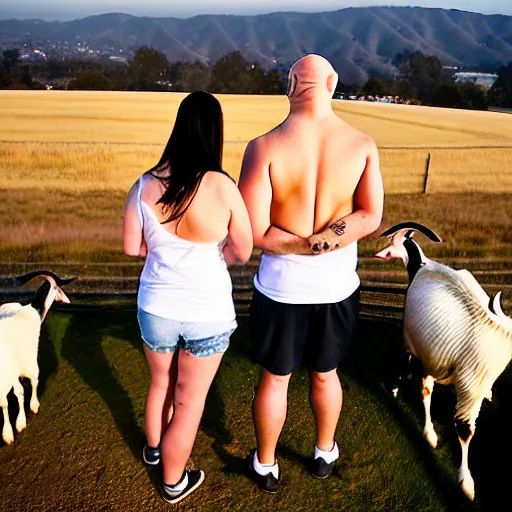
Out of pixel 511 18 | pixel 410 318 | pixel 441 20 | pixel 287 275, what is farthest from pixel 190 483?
pixel 441 20

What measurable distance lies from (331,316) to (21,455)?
6.87ft

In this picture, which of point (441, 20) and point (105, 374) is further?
point (441, 20)

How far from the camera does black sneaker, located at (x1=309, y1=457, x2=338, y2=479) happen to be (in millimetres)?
2801

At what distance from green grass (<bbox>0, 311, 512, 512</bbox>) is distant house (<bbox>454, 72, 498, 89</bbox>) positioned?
1450 centimetres

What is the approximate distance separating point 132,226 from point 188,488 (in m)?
1.50

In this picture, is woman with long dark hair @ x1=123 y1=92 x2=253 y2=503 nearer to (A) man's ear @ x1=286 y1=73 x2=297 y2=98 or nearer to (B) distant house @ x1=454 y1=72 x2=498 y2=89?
(A) man's ear @ x1=286 y1=73 x2=297 y2=98

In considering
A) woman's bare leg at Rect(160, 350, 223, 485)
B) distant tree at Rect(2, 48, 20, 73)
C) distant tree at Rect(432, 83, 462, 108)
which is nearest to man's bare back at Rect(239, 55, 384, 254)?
woman's bare leg at Rect(160, 350, 223, 485)

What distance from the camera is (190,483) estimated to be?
2695 millimetres

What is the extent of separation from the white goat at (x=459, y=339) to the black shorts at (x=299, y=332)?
2.69 feet

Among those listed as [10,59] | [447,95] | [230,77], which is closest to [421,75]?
[447,95]

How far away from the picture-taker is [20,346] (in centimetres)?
317

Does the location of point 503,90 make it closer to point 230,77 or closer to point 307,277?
point 230,77

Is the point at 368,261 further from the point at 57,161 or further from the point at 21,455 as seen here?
the point at 57,161

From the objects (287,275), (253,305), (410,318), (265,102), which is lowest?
(265,102)
